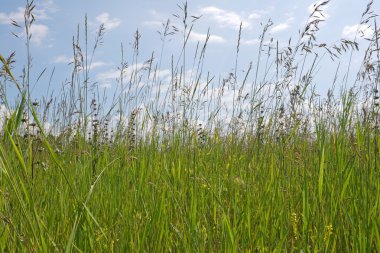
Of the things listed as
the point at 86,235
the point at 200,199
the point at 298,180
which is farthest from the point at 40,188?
the point at 298,180

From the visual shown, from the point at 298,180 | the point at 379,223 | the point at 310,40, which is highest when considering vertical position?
the point at 310,40

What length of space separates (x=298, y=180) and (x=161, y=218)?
0.91 meters

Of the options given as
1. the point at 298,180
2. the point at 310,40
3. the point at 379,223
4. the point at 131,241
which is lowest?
the point at 131,241

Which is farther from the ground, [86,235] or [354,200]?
[354,200]

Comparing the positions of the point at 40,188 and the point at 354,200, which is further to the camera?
the point at 40,188

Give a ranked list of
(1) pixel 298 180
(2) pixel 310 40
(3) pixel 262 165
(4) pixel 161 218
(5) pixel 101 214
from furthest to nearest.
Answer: (2) pixel 310 40 → (3) pixel 262 165 → (1) pixel 298 180 → (5) pixel 101 214 → (4) pixel 161 218

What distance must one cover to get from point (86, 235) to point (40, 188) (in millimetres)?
713

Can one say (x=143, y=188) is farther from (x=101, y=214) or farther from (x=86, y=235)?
(x=86, y=235)

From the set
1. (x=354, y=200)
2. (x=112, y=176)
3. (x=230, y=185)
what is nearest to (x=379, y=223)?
(x=354, y=200)

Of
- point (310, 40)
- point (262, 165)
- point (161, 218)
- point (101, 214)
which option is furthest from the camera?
point (310, 40)

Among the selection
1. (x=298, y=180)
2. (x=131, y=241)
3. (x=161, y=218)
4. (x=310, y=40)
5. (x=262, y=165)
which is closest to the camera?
(x=131, y=241)

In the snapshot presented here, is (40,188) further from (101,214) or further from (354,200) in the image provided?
(354,200)

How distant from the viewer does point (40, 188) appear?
2121 millimetres

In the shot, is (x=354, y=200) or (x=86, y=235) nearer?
(x=86, y=235)
